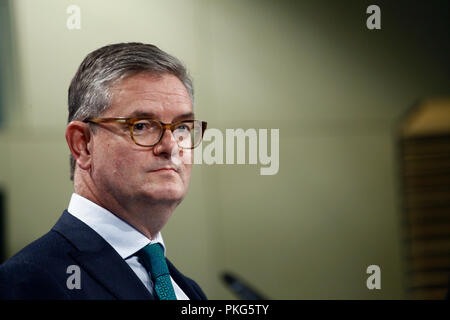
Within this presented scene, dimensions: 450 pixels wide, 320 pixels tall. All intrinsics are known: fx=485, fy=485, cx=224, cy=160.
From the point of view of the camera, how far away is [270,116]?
2170 millimetres

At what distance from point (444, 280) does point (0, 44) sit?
2.51 metres

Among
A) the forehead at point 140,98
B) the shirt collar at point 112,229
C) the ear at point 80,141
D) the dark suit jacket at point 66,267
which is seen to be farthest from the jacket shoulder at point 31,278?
the forehead at point 140,98

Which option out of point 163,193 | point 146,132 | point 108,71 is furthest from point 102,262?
point 108,71

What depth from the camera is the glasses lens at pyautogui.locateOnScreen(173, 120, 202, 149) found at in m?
1.17

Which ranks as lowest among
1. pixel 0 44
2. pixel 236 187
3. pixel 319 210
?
pixel 319 210

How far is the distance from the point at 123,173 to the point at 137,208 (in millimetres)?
92

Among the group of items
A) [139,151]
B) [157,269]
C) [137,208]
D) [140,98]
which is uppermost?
[140,98]

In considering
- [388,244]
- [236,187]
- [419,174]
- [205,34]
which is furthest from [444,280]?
[205,34]

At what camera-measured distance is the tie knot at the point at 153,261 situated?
1.17 metres

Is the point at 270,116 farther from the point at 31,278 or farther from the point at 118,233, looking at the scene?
the point at 31,278

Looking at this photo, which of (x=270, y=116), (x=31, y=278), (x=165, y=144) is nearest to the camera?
(x=31, y=278)

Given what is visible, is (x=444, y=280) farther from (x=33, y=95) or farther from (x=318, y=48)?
(x=33, y=95)

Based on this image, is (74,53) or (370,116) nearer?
(74,53)
